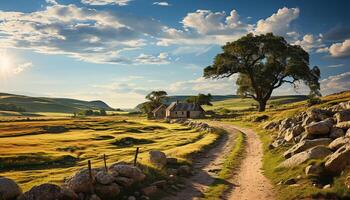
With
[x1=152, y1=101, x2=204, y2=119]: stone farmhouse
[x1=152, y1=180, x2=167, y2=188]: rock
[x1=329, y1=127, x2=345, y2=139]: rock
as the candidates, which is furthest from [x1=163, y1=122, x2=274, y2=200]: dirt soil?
[x1=152, y1=101, x2=204, y2=119]: stone farmhouse

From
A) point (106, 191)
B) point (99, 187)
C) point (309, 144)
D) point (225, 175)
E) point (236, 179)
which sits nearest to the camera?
point (106, 191)

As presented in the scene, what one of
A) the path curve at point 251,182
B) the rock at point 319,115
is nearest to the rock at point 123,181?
the path curve at point 251,182

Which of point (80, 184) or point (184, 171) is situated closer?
point (80, 184)

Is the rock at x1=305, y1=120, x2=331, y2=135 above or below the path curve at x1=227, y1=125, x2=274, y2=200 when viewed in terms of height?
above

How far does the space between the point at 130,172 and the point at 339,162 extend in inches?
631

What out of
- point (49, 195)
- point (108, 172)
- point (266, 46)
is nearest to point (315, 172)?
point (108, 172)

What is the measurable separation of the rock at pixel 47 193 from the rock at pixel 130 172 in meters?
5.69

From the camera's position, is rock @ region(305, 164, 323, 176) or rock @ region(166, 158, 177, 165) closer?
rock @ region(305, 164, 323, 176)

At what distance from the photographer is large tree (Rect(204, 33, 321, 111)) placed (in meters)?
111

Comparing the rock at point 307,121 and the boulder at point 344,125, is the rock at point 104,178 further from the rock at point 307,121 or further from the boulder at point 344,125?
the rock at point 307,121

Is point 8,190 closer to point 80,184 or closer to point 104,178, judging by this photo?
point 80,184

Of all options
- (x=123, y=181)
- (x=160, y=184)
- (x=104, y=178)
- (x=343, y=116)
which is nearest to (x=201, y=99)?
(x=343, y=116)

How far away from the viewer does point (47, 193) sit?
931 inches

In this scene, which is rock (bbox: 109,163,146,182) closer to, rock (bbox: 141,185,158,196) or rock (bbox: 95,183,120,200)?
rock (bbox: 141,185,158,196)
